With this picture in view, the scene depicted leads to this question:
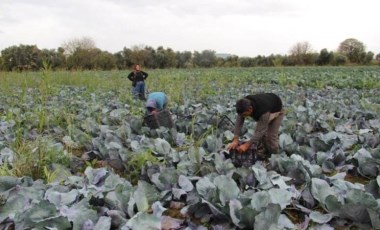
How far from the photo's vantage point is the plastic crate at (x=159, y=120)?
5737 mm

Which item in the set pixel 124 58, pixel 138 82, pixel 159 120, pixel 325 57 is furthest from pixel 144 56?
pixel 159 120

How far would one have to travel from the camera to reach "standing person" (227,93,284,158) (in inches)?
158

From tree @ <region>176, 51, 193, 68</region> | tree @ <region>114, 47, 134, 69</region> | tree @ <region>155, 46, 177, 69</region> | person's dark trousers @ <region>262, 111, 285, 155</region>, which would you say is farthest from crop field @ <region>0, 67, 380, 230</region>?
tree @ <region>176, 51, 193, 68</region>

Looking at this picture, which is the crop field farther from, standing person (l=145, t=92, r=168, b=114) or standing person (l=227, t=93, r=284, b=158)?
standing person (l=145, t=92, r=168, b=114)

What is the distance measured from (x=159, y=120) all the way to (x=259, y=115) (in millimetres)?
2044

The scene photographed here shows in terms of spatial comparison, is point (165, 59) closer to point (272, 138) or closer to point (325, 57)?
point (325, 57)

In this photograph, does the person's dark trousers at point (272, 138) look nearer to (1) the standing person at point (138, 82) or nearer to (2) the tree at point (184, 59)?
(1) the standing person at point (138, 82)

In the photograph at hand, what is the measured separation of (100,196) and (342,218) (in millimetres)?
1861

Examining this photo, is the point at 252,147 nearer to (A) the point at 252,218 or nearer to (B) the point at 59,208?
(A) the point at 252,218

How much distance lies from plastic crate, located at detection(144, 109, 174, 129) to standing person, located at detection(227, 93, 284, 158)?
171cm

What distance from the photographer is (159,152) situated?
4422 mm

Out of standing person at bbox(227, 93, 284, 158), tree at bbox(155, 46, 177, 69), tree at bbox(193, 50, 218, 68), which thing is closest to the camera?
standing person at bbox(227, 93, 284, 158)

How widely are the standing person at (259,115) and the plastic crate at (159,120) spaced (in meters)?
1.71

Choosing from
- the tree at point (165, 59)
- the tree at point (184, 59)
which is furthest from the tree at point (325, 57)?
the tree at point (165, 59)
